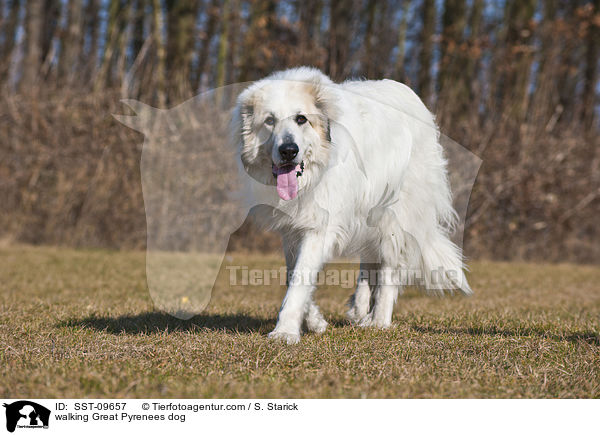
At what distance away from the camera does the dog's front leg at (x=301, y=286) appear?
12.0ft

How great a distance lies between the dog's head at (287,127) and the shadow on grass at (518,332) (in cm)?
142

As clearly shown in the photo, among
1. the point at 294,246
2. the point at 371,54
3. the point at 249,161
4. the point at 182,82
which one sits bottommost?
the point at 294,246

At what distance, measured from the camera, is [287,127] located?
11.8 ft

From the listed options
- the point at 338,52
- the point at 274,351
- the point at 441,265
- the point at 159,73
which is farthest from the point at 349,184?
the point at 159,73

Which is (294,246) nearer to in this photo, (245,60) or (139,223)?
(139,223)

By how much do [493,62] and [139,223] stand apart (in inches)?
308

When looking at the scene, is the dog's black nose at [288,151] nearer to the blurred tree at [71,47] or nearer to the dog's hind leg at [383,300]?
the dog's hind leg at [383,300]

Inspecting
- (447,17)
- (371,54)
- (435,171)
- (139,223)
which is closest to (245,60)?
(371,54)

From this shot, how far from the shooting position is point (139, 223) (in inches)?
411

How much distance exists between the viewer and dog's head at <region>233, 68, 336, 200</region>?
363 cm

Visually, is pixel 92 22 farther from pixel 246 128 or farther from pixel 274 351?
pixel 274 351

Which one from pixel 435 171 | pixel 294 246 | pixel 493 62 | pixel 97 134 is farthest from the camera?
pixel 493 62
